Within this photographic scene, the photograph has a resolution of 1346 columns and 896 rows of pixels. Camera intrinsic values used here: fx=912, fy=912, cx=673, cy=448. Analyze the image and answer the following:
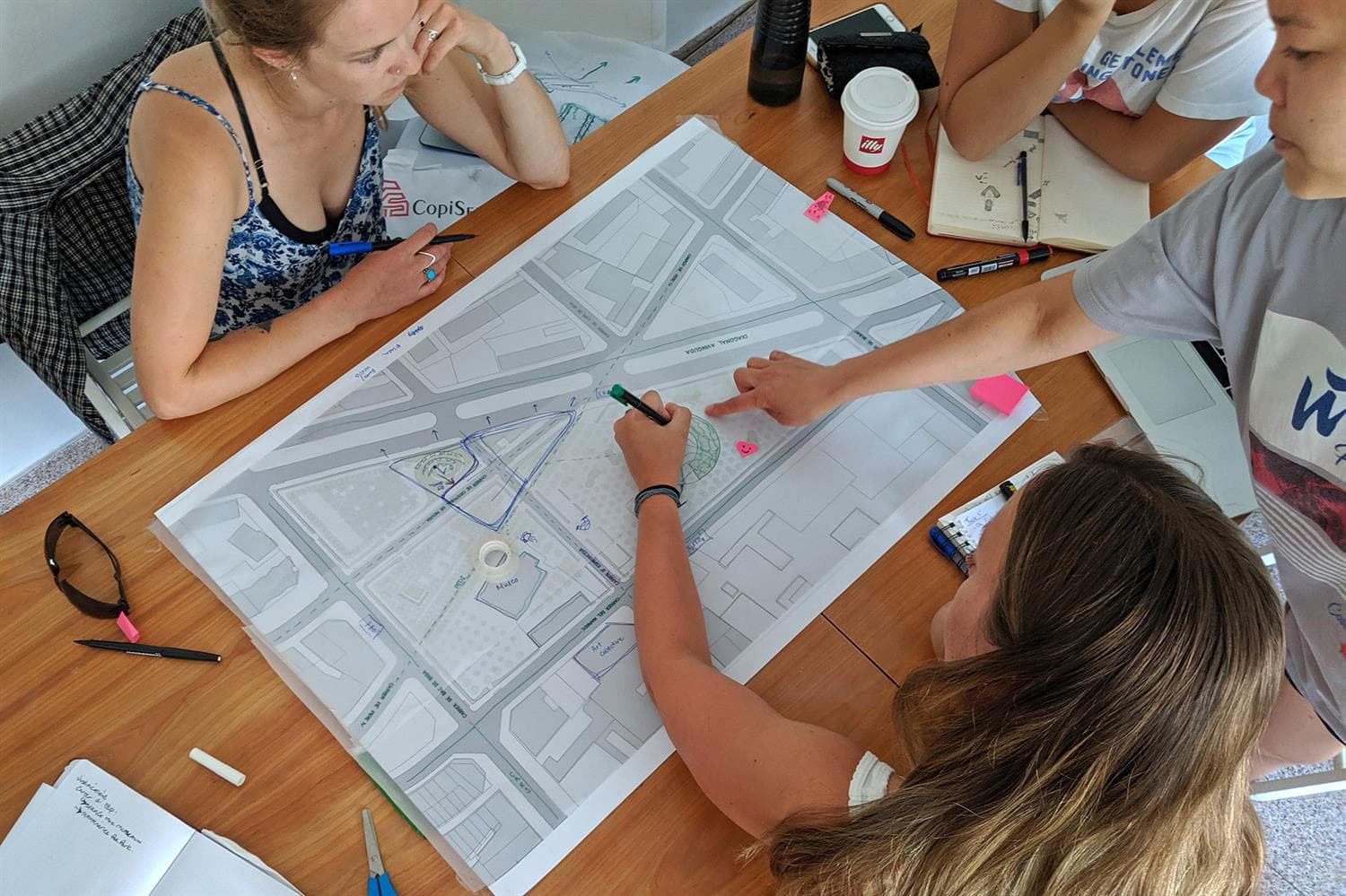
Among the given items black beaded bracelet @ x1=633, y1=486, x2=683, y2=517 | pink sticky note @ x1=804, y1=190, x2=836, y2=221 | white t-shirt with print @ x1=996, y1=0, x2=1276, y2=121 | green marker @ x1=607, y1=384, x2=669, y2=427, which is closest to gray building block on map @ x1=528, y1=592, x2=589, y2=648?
black beaded bracelet @ x1=633, y1=486, x2=683, y2=517

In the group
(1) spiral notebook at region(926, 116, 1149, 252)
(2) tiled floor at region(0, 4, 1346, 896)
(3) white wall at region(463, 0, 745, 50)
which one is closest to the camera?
(1) spiral notebook at region(926, 116, 1149, 252)

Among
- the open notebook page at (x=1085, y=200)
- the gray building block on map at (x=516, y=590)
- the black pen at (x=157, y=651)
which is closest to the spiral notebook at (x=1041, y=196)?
the open notebook page at (x=1085, y=200)

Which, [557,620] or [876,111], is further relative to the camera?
[876,111]

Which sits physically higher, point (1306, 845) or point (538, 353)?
point (538, 353)

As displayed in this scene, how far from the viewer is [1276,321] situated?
35.4 inches

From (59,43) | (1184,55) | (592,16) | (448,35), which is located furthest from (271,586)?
(592,16)

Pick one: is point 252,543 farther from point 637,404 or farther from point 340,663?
point 637,404

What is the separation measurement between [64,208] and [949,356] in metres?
1.20

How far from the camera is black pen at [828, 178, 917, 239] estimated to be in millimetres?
1226

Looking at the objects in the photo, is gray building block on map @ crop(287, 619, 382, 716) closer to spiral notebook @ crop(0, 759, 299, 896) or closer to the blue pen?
spiral notebook @ crop(0, 759, 299, 896)

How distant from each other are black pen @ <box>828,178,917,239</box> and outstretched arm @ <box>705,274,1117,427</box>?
209 mm

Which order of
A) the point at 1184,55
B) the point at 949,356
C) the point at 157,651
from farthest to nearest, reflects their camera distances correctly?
the point at 1184,55, the point at 949,356, the point at 157,651

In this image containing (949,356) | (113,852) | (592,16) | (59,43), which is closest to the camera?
(113,852)

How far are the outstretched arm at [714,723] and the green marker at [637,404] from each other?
12 centimetres
